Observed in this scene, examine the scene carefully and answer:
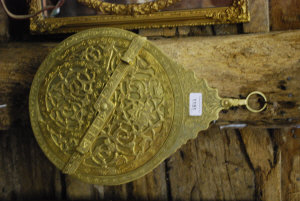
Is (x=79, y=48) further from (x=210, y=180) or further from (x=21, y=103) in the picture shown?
(x=210, y=180)

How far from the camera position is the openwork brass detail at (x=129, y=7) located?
1.09 m

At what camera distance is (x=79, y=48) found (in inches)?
40.6

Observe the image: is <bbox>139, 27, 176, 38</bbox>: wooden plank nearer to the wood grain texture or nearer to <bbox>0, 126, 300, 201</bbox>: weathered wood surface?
the wood grain texture

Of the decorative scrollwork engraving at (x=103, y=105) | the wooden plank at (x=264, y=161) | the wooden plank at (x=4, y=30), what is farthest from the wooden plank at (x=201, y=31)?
the wooden plank at (x=4, y=30)

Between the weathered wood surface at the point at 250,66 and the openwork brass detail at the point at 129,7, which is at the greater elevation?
the openwork brass detail at the point at 129,7

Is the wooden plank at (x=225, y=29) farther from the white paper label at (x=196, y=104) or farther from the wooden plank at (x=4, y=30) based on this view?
the wooden plank at (x=4, y=30)

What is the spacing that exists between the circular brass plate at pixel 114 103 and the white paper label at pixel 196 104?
0.10 feet

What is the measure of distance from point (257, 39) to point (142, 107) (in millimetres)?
393

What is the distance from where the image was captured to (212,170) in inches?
46.9

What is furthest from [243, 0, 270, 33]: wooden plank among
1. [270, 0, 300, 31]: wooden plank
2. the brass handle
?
the brass handle

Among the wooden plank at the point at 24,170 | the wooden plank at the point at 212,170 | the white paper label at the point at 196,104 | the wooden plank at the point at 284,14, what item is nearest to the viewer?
the white paper label at the point at 196,104

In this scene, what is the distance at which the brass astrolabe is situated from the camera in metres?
0.96

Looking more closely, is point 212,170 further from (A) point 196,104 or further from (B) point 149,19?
(B) point 149,19

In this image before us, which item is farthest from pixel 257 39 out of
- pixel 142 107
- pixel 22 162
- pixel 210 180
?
pixel 22 162
